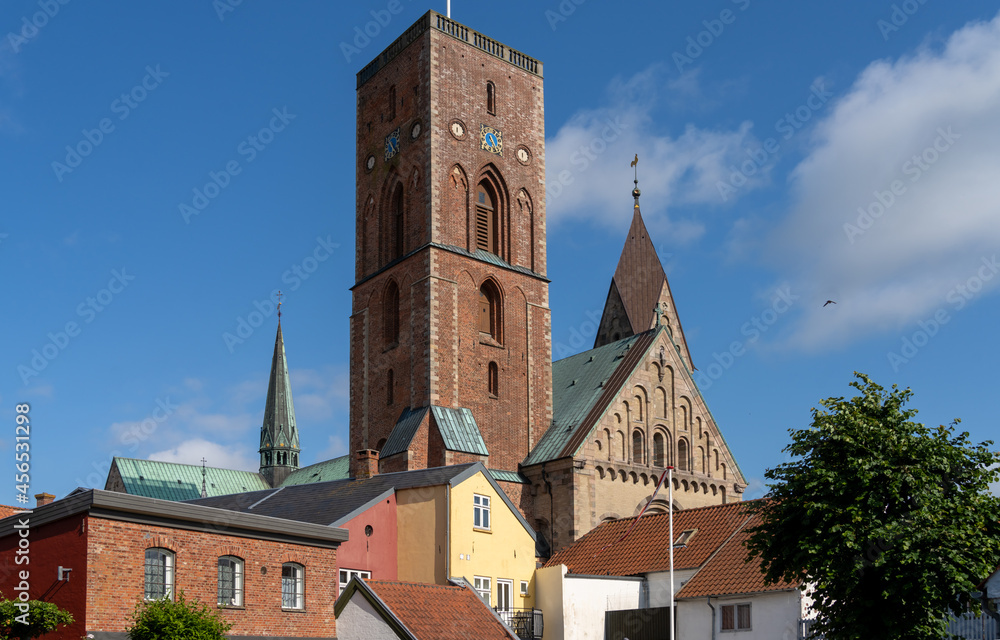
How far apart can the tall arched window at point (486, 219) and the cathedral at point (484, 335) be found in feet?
0.26

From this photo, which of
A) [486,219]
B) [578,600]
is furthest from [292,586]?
[486,219]

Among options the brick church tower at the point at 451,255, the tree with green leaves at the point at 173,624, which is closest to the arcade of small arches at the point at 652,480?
the brick church tower at the point at 451,255

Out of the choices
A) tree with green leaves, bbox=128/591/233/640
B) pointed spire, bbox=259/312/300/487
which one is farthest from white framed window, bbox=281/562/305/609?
pointed spire, bbox=259/312/300/487

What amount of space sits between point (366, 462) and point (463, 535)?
9.41 m

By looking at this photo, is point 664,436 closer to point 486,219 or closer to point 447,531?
point 486,219

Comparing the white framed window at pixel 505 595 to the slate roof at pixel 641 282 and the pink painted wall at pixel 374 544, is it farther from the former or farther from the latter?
the slate roof at pixel 641 282

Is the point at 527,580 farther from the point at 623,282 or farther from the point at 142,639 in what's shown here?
the point at 623,282

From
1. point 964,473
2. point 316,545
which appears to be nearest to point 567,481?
point 316,545

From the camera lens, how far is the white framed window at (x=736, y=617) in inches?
1309

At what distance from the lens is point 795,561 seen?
25422 millimetres

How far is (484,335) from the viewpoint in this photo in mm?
52156

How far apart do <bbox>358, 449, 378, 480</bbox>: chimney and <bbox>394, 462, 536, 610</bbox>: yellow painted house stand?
6250 mm

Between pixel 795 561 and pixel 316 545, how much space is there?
1161 cm

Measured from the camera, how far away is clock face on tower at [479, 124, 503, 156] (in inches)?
2144
